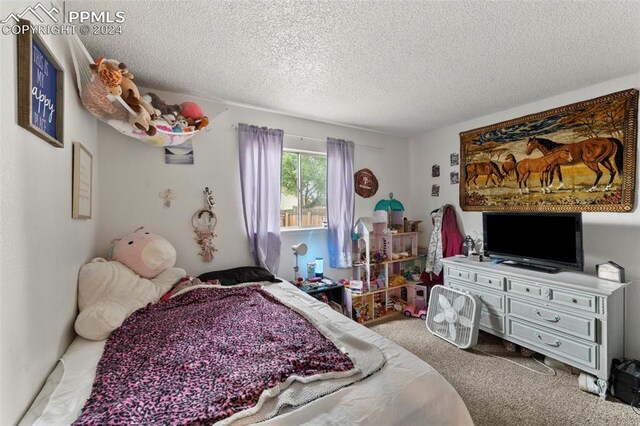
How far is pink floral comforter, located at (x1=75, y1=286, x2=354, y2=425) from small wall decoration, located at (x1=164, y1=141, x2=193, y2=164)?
4.42ft

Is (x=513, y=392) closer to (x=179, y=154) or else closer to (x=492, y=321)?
(x=492, y=321)

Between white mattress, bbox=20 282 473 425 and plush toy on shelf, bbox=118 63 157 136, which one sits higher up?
plush toy on shelf, bbox=118 63 157 136

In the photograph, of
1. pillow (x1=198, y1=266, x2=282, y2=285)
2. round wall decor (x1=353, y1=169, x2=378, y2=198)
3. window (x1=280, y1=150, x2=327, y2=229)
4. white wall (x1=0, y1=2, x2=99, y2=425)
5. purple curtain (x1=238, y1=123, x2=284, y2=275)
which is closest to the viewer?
white wall (x1=0, y1=2, x2=99, y2=425)

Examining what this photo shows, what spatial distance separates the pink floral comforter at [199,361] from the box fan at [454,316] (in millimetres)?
1801

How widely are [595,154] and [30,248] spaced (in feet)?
12.7

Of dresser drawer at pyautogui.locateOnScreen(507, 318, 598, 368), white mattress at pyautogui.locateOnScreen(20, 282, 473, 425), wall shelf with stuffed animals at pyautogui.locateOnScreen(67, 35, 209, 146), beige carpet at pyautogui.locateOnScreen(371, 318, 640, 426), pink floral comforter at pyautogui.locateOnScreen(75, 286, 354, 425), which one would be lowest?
beige carpet at pyautogui.locateOnScreen(371, 318, 640, 426)

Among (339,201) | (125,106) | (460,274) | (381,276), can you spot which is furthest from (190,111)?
(460,274)

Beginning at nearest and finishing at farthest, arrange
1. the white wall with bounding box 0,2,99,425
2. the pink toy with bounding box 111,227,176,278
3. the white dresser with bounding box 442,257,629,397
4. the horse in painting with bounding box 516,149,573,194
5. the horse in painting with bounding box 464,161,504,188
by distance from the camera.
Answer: the white wall with bounding box 0,2,99,425 → the white dresser with bounding box 442,257,629,397 → the pink toy with bounding box 111,227,176,278 → the horse in painting with bounding box 516,149,573,194 → the horse in painting with bounding box 464,161,504,188

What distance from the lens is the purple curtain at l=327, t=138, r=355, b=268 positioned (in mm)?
3354

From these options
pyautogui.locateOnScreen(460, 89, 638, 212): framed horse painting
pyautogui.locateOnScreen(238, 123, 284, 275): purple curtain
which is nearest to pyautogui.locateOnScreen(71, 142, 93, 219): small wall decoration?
pyautogui.locateOnScreen(238, 123, 284, 275): purple curtain

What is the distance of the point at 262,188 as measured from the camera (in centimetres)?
283

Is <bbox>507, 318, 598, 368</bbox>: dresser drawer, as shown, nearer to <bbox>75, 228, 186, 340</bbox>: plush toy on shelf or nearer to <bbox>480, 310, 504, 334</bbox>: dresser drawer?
<bbox>480, 310, 504, 334</bbox>: dresser drawer

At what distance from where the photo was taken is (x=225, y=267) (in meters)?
2.73

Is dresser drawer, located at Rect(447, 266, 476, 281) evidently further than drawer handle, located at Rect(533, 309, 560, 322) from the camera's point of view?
Yes
